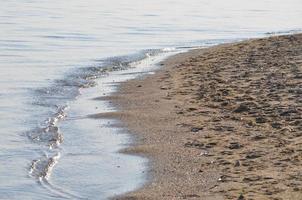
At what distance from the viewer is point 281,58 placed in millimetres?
17719

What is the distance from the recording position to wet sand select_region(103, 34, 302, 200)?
821cm

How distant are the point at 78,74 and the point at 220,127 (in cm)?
730

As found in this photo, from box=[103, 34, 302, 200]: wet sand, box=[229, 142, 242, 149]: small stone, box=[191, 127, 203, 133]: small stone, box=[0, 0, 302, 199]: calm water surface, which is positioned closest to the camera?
box=[103, 34, 302, 200]: wet sand

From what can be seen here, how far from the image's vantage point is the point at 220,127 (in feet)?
36.0

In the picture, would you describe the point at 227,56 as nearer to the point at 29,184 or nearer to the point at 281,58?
the point at 281,58

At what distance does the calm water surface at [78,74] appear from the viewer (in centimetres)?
897

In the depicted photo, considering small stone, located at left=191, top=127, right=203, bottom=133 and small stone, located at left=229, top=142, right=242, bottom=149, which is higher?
small stone, located at left=191, top=127, right=203, bottom=133

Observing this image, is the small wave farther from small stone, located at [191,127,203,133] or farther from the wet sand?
small stone, located at [191,127,203,133]

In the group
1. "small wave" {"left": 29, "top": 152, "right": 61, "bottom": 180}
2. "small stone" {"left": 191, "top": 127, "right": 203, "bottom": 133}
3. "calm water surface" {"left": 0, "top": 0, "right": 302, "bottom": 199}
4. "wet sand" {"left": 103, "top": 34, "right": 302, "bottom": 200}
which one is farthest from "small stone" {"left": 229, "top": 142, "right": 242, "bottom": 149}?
"small wave" {"left": 29, "top": 152, "right": 61, "bottom": 180}

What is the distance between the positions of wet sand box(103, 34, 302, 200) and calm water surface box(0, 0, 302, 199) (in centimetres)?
43

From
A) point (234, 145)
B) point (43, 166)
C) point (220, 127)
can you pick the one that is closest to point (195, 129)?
point (220, 127)

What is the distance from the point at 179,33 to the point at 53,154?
1808cm


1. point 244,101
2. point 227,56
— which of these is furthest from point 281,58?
point 244,101

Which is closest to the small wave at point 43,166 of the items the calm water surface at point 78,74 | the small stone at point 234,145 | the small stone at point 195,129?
the calm water surface at point 78,74
